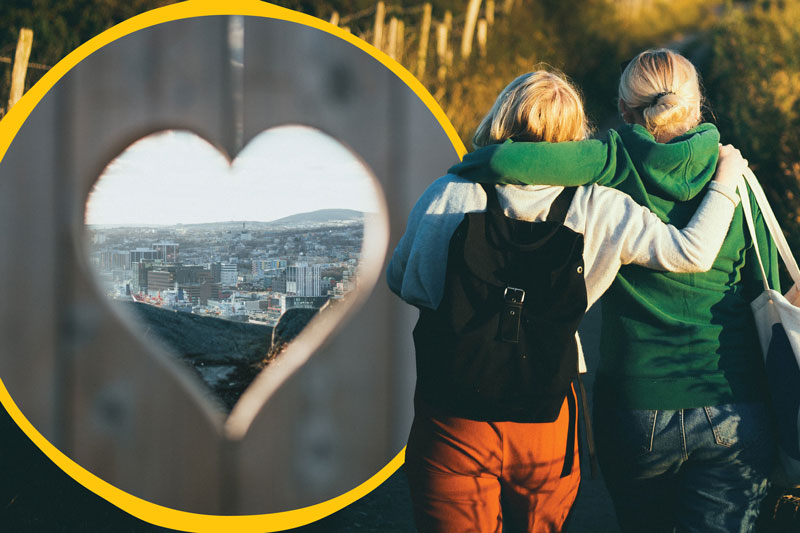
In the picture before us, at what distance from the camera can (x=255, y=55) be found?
2420mm

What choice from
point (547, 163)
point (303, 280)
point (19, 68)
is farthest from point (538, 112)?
point (19, 68)

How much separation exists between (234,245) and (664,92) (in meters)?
1.33

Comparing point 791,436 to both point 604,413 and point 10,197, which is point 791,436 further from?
point 10,197

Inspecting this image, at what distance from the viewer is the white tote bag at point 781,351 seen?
5.65 feet

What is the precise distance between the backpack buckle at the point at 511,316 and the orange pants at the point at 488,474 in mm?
206

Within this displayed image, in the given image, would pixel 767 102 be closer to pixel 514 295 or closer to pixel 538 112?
pixel 538 112

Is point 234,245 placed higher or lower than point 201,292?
higher

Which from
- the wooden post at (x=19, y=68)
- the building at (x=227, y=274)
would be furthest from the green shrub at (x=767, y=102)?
the wooden post at (x=19, y=68)

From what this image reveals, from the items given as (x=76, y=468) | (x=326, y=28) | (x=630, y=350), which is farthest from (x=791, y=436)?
(x=76, y=468)

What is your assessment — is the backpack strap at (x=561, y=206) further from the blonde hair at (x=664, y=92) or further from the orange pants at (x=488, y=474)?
the orange pants at (x=488, y=474)

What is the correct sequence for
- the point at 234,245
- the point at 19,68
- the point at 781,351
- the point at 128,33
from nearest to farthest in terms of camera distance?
the point at 781,351 < the point at 128,33 < the point at 234,245 < the point at 19,68

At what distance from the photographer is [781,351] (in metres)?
1.74

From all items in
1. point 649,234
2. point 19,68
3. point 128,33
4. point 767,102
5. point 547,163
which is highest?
point 767,102

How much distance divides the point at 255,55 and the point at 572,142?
1162mm
